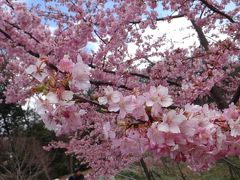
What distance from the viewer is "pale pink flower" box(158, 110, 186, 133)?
1.69 metres

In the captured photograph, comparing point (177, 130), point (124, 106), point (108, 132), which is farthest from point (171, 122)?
point (108, 132)

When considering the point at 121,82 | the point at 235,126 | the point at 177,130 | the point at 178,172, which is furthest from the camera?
the point at 178,172

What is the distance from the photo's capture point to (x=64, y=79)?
5.68 ft

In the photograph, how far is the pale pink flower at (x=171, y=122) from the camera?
169 centimetres

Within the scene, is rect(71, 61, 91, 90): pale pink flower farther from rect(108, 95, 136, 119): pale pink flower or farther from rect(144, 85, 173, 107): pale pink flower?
rect(144, 85, 173, 107): pale pink flower

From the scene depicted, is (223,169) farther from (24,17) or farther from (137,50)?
(24,17)

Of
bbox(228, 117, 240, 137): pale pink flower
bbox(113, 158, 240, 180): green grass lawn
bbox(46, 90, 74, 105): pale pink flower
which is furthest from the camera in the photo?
bbox(113, 158, 240, 180): green grass lawn

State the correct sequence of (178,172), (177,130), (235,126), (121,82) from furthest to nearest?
1. (178,172)
2. (121,82)
3. (235,126)
4. (177,130)

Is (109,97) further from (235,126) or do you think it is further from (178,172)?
(178,172)

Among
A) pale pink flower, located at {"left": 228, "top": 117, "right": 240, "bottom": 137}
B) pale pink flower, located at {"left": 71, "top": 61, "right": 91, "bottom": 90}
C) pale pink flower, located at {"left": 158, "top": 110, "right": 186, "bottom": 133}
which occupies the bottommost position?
pale pink flower, located at {"left": 228, "top": 117, "right": 240, "bottom": 137}

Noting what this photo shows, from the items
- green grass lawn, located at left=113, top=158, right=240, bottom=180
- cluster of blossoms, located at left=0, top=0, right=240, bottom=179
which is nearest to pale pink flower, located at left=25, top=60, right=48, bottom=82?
cluster of blossoms, located at left=0, top=0, right=240, bottom=179

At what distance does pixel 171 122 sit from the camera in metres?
1.72

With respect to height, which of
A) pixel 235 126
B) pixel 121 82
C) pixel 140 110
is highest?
pixel 121 82

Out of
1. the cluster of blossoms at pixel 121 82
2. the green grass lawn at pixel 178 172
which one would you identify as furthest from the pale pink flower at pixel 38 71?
the green grass lawn at pixel 178 172
